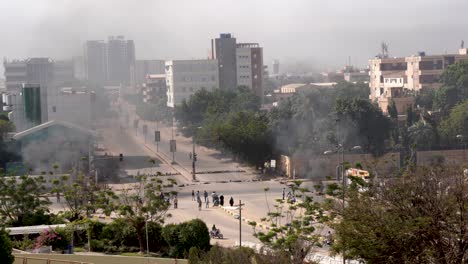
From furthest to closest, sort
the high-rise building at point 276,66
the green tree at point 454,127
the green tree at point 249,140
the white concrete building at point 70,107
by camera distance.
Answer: the high-rise building at point 276,66
the white concrete building at point 70,107
the green tree at point 454,127
the green tree at point 249,140

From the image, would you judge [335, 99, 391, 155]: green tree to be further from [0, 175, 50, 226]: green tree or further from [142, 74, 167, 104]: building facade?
[142, 74, 167, 104]: building facade

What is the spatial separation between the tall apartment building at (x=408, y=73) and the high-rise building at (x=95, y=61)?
25894 millimetres

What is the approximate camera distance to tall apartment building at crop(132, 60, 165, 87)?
95.5 m

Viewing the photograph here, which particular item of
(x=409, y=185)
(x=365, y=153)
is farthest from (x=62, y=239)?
(x=365, y=153)

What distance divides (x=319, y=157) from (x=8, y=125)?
1370 centimetres

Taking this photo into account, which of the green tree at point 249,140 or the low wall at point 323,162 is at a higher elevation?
the green tree at point 249,140

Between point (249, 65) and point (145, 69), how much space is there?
30.7 m

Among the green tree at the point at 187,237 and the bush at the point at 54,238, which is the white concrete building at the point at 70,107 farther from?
the green tree at the point at 187,237

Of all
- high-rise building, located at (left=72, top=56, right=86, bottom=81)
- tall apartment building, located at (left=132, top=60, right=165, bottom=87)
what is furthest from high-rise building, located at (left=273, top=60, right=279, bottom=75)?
high-rise building, located at (left=72, top=56, right=86, bottom=81)

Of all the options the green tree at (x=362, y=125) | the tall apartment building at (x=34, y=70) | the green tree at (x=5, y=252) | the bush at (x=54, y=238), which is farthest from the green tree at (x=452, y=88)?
the green tree at (x=5, y=252)

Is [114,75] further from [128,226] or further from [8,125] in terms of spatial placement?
[128,226]

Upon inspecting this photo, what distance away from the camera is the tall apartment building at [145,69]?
95.5 metres

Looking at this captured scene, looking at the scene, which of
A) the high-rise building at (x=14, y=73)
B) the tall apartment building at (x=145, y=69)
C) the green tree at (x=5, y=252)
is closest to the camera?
the green tree at (x=5, y=252)

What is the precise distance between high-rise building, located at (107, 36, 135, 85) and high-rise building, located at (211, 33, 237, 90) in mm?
23379
